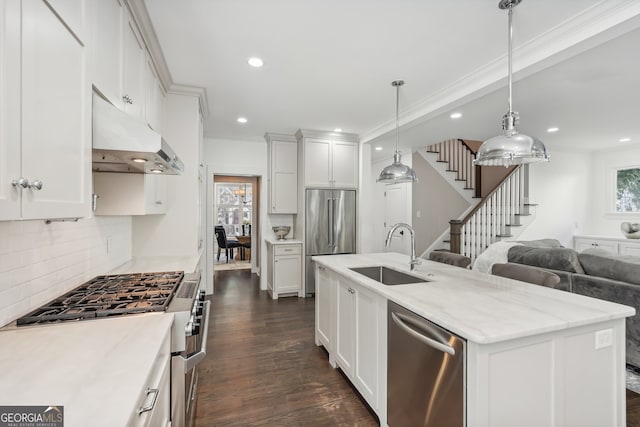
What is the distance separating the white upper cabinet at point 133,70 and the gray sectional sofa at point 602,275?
150 inches

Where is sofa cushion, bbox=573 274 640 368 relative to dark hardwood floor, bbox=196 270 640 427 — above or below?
above

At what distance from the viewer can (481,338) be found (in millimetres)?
1146

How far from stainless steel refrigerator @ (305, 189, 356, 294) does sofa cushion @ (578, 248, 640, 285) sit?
2988mm

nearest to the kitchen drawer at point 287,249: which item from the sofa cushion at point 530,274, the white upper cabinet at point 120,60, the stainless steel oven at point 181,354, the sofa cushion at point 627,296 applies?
the white upper cabinet at point 120,60

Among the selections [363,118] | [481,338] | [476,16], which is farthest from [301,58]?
[481,338]

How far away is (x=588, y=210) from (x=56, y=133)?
886 centimetres

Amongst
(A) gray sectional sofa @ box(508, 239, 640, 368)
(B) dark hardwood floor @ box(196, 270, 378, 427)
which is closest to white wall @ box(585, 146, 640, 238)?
(A) gray sectional sofa @ box(508, 239, 640, 368)

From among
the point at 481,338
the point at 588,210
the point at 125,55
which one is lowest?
the point at 481,338

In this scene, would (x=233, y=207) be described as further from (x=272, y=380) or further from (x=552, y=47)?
(x=552, y=47)

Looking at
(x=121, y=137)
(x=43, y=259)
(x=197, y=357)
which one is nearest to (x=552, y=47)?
(x=121, y=137)

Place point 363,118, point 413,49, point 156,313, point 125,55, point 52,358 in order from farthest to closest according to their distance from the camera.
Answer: point 363,118, point 413,49, point 125,55, point 156,313, point 52,358

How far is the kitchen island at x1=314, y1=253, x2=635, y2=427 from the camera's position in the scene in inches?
47.6

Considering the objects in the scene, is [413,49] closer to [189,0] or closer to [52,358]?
[189,0]

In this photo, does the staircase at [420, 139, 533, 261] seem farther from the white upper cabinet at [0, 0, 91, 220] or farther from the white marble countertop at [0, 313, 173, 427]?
the white upper cabinet at [0, 0, 91, 220]
